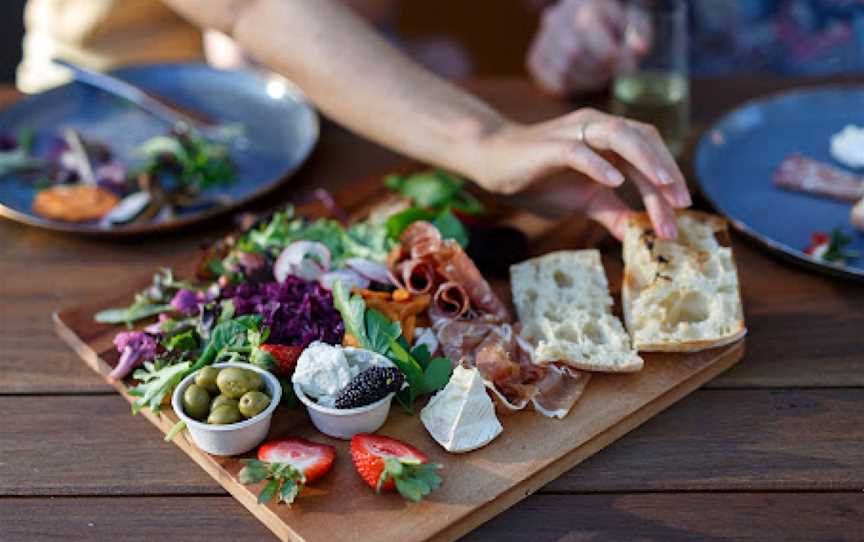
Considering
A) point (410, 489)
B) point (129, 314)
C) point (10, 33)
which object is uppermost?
point (410, 489)

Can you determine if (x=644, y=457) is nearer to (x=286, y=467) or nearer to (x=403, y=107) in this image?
(x=286, y=467)

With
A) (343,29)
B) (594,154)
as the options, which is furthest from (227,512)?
(343,29)

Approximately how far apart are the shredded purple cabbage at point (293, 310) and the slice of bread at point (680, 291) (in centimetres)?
55

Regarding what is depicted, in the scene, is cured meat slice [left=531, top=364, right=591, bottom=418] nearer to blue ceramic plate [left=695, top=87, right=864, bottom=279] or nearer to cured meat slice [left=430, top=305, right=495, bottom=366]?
cured meat slice [left=430, top=305, right=495, bottom=366]

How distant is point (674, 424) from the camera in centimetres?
162

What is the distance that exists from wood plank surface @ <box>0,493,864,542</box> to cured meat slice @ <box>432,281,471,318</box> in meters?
0.42

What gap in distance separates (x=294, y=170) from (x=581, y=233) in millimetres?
710

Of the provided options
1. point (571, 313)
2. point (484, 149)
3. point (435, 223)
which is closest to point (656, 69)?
point (484, 149)

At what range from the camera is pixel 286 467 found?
1.45 m

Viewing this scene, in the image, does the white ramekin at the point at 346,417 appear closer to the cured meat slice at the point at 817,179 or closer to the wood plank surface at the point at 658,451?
the wood plank surface at the point at 658,451

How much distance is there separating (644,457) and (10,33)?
180 inches

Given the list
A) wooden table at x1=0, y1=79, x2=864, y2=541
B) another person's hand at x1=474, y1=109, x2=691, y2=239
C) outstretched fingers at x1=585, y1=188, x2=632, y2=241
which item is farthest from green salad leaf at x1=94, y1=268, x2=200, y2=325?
outstretched fingers at x1=585, y1=188, x2=632, y2=241

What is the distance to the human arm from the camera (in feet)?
6.25

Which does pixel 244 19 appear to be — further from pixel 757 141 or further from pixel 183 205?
pixel 757 141
